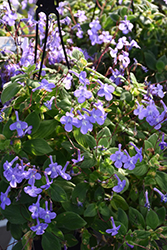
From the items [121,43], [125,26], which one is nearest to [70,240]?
[121,43]

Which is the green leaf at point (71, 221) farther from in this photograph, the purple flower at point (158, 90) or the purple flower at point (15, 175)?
the purple flower at point (158, 90)

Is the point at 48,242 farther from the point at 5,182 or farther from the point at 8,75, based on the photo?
the point at 8,75

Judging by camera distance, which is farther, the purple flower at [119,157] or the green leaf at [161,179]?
the green leaf at [161,179]

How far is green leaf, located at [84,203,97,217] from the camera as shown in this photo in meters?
0.80

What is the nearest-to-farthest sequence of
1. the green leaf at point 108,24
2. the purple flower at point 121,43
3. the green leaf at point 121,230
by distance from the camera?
the green leaf at point 121,230
the purple flower at point 121,43
the green leaf at point 108,24

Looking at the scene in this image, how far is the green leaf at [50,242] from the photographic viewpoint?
768 mm

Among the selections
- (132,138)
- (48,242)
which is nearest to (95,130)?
(132,138)

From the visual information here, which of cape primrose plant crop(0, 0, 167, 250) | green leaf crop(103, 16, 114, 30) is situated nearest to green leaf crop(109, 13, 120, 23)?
green leaf crop(103, 16, 114, 30)

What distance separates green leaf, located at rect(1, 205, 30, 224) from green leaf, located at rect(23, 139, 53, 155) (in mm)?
179

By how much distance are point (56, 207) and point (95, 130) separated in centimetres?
29

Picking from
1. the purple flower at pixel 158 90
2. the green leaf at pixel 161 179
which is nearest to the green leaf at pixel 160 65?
the purple flower at pixel 158 90

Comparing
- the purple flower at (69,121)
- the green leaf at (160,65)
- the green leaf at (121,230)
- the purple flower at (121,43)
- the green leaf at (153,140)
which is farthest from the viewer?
the green leaf at (160,65)

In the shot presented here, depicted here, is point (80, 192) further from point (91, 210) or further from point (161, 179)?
point (161, 179)

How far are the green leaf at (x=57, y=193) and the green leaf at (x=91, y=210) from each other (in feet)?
0.29
